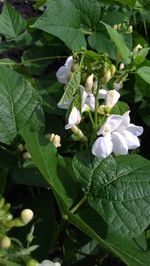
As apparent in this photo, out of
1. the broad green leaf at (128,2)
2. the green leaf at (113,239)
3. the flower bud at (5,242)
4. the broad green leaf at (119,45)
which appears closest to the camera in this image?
the flower bud at (5,242)

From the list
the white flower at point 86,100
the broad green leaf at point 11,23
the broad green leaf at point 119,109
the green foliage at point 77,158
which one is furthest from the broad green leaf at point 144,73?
the broad green leaf at point 11,23

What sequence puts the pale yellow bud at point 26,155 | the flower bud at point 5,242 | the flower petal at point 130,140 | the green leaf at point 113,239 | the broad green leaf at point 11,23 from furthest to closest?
the broad green leaf at point 11,23 → the pale yellow bud at point 26,155 → the flower petal at point 130,140 → the green leaf at point 113,239 → the flower bud at point 5,242

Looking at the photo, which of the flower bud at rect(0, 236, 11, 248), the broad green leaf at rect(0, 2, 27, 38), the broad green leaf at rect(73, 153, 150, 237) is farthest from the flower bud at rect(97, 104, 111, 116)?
the broad green leaf at rect(0, 2, 27, 38)

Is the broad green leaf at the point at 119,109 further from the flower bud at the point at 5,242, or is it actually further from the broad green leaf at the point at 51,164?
the flower bud at the point at 5,242

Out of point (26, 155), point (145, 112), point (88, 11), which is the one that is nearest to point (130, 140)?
point (26, 155)

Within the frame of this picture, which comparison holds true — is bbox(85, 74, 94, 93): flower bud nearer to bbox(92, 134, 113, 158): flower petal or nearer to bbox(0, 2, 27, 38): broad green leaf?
bbox(92, 134, 113, 158): flower petal

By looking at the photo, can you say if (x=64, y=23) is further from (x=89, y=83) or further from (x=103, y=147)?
(x=103, y=147)
